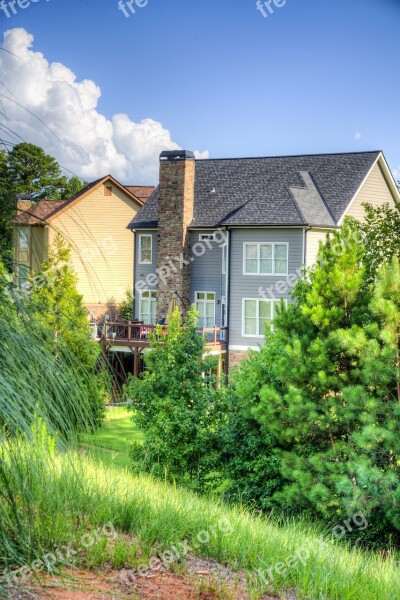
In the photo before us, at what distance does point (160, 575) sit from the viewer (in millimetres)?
3859

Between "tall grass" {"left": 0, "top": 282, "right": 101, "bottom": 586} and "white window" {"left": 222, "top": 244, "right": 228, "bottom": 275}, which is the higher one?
"white window" {"left": 222, "top": 244, "right": 228, "bottom": 275}

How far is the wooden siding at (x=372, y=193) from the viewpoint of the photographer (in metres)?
26.4

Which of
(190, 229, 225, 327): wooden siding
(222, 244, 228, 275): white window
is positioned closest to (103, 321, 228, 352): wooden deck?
(190, 229, 225, 327): wooden siding

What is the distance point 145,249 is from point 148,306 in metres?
2.45

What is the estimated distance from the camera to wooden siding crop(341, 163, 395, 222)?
26433 mm

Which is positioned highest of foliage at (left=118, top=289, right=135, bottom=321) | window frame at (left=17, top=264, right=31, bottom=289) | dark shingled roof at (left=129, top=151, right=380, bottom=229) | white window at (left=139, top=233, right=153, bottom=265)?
dark shingled roof at (left=129, top=151, right=380, bottom=229)

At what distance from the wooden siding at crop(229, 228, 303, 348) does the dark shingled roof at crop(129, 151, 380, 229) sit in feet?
1.95

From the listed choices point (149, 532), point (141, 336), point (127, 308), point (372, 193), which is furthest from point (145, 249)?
point (149, 532)

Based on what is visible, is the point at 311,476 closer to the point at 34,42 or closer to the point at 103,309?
the point at 34,42

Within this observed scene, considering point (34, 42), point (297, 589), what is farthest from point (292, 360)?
point (34, 42)

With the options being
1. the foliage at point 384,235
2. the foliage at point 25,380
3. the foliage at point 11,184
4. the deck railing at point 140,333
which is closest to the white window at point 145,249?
the deck railing at point 140,333

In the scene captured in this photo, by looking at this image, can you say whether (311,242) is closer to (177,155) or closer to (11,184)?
(177,155)

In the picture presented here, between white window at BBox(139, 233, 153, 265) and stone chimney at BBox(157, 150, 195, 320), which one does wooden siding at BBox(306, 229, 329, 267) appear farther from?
white window at BBox(139, 233, 153, 265)

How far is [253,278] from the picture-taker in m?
25.5
